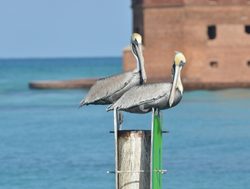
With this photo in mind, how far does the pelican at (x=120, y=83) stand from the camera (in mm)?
7922

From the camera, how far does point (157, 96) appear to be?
7723 mm

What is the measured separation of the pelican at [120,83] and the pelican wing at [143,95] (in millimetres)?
141

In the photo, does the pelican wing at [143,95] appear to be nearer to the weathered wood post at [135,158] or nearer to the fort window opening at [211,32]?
the weathered wood post at [135,158]

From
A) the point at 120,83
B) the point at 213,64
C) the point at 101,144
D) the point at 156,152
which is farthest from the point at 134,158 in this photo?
the point at 213,64

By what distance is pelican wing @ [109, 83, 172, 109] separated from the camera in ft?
25.3

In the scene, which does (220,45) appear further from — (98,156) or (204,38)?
(98,156)

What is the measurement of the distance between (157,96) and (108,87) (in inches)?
19.5

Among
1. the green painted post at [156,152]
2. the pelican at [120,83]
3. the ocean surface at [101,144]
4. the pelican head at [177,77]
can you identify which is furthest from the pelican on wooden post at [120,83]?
the ocean surface at [101,144]

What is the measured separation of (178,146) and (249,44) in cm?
1762

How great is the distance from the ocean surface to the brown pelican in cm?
684

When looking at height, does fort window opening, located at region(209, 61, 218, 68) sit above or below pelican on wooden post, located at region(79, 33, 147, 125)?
above

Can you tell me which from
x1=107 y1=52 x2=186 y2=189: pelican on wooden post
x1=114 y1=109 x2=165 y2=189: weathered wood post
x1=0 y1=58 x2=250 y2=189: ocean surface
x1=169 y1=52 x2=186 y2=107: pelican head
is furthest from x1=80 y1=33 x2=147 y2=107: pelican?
x1=0 y1=58 x2=250 y2=189: ocean surface

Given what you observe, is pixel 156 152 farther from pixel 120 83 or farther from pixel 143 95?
pixel 120 83

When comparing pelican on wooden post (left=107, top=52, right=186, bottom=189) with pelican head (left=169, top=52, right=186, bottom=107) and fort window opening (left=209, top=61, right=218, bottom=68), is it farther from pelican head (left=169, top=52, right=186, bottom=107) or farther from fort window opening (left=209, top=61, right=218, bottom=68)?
fort window opening (left=209, top=61, right=218, bottom=68)
